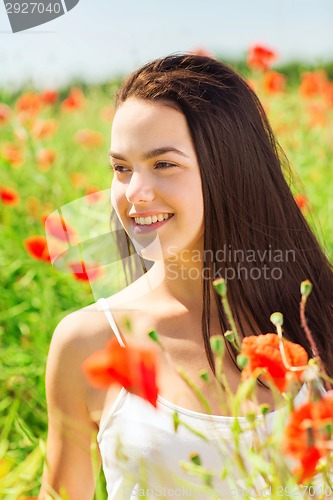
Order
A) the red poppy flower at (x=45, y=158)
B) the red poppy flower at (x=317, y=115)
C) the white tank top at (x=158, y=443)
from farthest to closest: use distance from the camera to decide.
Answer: the red poppy flower at (x=317, y=115) < the red poppy flower at (x=45, y=158) < the white tank top at (x=158, y=443)

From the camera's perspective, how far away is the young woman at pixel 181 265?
1105 millimetres

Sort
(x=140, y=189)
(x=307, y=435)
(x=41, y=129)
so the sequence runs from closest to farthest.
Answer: (x=307, y=435) → (x=140, y=189) → (x=41, y=129)

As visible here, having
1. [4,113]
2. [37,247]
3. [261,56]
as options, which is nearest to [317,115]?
[261,56]

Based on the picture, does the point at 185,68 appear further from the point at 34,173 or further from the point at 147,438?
the point at 34,173

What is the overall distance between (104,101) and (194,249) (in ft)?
7.83

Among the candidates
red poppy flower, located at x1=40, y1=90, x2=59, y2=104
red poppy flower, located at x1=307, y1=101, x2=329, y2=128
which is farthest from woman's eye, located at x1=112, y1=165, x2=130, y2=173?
red poppy flower, located at x1=307, y1=101, x2=329, y2=128

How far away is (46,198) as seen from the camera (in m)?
2.40

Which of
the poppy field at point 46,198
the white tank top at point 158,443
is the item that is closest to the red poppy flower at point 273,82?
the poppy field at point 46,198

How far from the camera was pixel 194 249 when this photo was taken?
4.00 ft

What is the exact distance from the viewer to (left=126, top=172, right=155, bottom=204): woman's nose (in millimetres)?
1080

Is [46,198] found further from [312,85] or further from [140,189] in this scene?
[140,189]

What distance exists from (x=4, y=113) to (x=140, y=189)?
163 centimetres

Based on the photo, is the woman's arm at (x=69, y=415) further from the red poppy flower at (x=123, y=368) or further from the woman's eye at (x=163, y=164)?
A: the red poppy flower at (x=123, y=368)

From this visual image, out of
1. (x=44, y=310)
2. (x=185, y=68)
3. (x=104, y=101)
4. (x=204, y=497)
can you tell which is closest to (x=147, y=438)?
(x=204, y=497)
